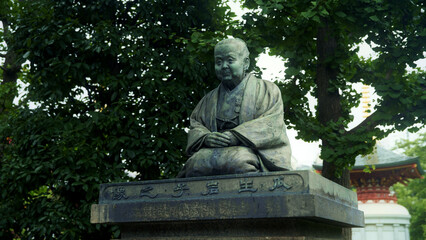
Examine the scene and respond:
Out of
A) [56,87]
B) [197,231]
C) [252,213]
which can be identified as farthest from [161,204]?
[56,87]

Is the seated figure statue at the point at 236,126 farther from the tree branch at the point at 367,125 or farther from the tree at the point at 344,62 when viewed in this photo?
the tree branch at the point at 367,125

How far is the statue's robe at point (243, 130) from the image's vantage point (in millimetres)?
5105

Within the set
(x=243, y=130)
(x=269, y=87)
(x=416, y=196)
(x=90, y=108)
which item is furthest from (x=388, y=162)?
(x=243, y=130)

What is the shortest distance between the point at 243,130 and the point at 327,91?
19.0 ft

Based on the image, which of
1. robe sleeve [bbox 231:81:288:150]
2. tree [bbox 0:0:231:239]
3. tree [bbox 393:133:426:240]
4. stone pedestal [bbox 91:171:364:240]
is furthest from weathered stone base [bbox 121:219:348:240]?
tree [bbox 393:133:426:240]

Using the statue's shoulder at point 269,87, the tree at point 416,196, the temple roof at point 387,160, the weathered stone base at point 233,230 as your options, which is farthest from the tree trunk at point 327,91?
the tree at point 416,196

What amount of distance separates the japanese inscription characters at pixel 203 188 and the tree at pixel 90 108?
355 cm

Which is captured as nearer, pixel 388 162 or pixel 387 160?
pixel 388 162

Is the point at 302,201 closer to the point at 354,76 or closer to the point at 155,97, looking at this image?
the point at 155,97

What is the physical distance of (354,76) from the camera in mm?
11000

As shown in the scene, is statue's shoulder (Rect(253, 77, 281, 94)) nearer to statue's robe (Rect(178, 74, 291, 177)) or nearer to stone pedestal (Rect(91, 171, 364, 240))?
statue's robe (Rect(178, 74, 291, 177))

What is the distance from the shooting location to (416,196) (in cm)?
2569

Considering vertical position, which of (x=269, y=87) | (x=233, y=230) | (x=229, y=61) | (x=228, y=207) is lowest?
(x=233, y=230)

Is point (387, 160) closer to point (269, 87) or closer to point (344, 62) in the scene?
point (344, 62)
